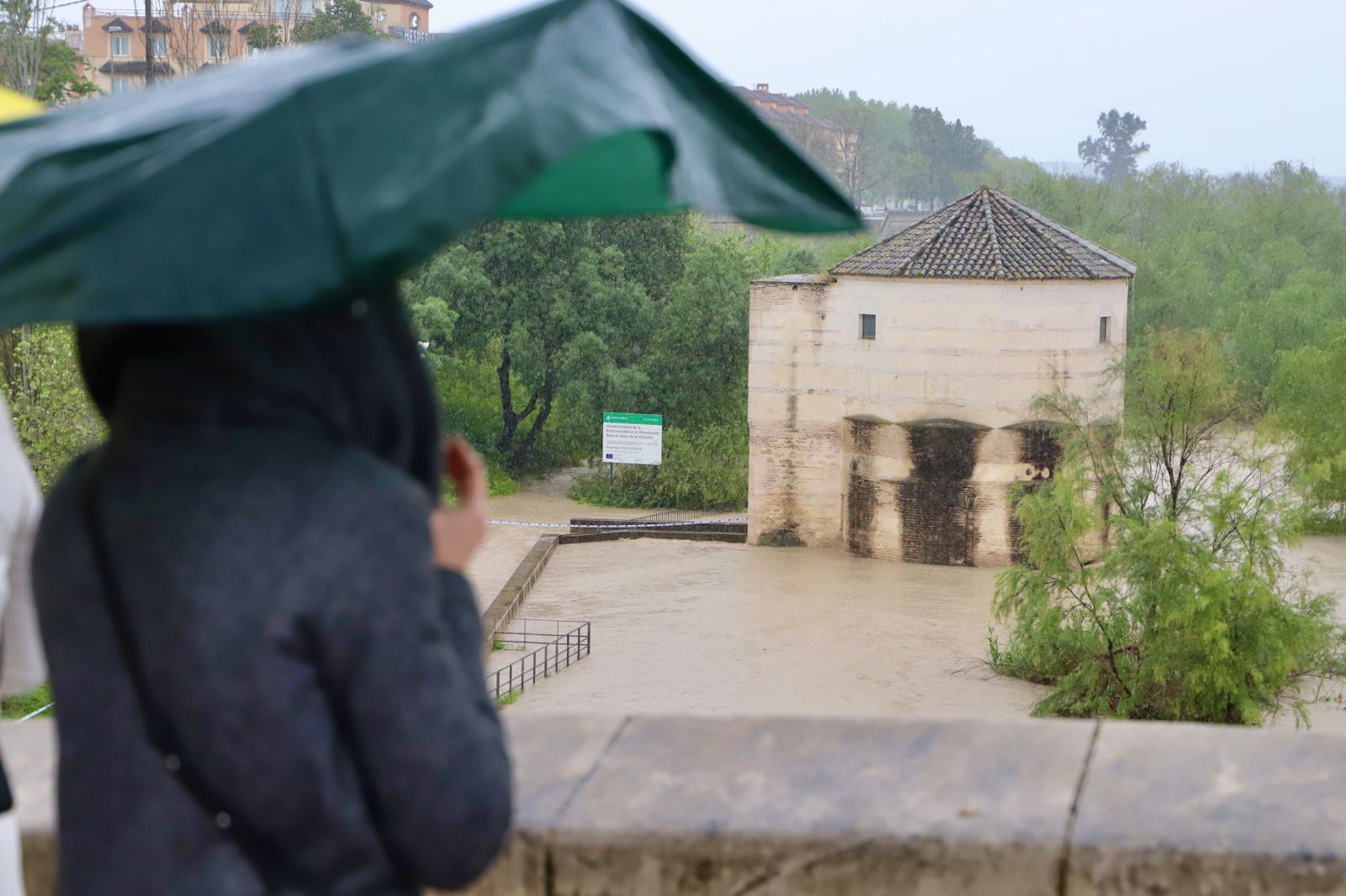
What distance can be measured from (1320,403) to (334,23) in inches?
1255

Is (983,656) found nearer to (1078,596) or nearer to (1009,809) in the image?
(1078,596)

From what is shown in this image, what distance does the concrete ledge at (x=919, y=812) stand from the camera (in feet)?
7.02

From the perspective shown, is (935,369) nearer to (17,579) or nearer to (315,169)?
(17,579)

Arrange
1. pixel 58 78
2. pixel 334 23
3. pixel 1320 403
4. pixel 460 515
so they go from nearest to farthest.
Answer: pixel 460 515 → pixel 1320 403 → pixel 58 78 → pixel 334 23

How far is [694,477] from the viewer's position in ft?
135

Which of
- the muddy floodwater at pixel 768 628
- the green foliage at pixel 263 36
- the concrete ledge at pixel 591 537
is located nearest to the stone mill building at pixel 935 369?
the muddy floodwater at pixel 768 628

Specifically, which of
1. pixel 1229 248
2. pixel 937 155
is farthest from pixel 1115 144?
pixel 1229 248

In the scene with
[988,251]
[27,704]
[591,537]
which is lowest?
[591,537]

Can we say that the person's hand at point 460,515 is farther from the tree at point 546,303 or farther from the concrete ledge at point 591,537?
the tree at point 546,303

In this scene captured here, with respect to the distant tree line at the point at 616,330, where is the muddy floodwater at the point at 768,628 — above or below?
below

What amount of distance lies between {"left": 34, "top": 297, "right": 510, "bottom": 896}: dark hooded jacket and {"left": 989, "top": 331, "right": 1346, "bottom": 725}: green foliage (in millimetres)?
21438

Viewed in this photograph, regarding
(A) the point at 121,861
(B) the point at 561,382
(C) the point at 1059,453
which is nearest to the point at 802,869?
(A) the point at 121,861

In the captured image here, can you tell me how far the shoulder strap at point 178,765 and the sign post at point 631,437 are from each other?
3861 cm

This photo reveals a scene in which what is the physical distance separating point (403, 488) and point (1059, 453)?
1225 inches
